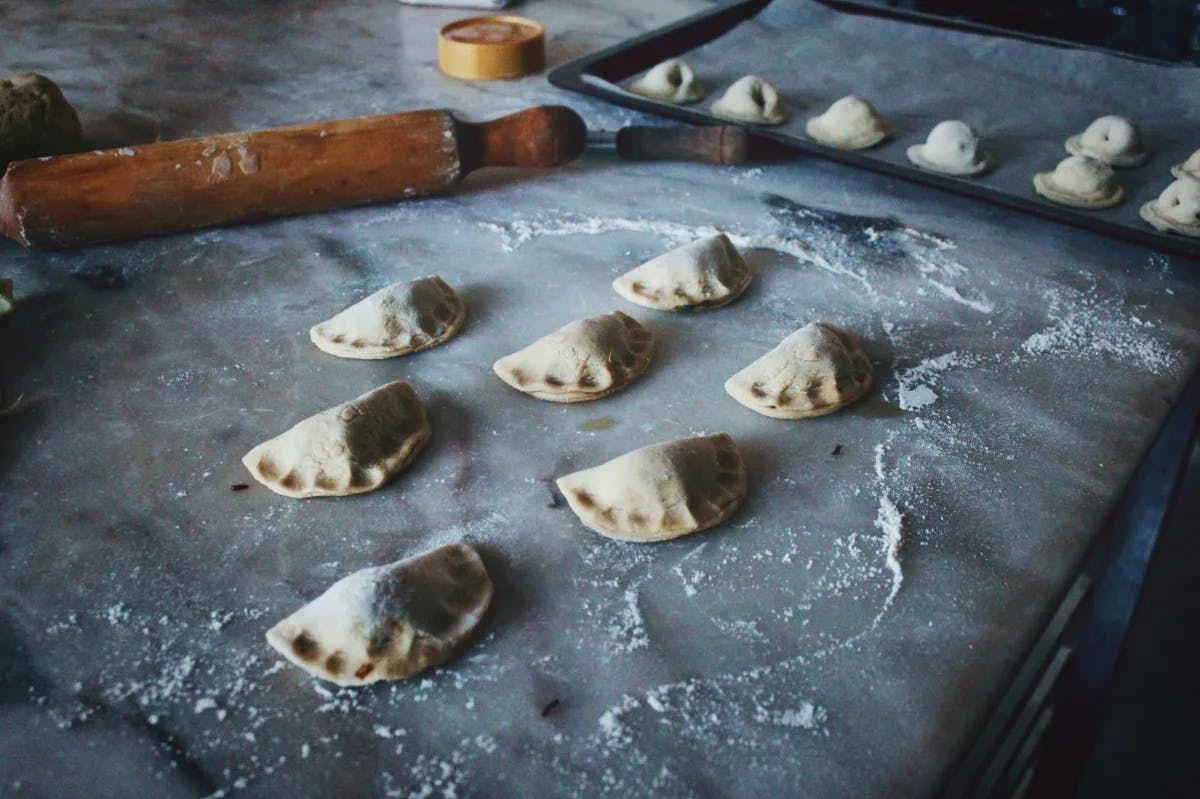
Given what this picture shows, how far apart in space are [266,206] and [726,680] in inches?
56.0

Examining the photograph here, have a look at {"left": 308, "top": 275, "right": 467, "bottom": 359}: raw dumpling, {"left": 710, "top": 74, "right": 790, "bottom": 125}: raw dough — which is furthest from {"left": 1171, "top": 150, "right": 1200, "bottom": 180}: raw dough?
{"left": 308, "top": 275, "right": 467, "bottom": 359}: raw dumpling

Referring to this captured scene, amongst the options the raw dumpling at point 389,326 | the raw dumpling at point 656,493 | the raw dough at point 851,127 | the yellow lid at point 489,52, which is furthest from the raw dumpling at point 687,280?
the yellow lid at point 489,52

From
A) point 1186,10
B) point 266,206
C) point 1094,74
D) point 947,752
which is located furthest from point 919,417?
point 1186,10

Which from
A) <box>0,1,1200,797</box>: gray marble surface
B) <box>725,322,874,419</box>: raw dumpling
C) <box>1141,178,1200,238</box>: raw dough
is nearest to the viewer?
<box>0,1,1200,797</box>: gray marble surface

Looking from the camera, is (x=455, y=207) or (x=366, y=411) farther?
(x=455, y=207)

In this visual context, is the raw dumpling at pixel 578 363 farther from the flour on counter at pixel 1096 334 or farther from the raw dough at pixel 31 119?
the raw dough at pixel 31 119

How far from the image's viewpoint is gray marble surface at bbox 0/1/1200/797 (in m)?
1.07

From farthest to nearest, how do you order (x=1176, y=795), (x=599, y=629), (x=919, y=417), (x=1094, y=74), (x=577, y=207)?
(x=1094, y=74)
(x=1176, y=795)
(x=577, y=207)
(x=919, y=417)
(x=599, y=629)

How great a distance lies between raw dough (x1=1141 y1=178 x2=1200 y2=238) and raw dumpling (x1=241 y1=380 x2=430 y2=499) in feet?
5.13

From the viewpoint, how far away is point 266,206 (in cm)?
202

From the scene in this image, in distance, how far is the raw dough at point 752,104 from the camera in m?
2.45

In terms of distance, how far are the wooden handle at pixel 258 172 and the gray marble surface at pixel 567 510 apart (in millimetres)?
56

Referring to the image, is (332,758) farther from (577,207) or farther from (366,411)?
(577,207)

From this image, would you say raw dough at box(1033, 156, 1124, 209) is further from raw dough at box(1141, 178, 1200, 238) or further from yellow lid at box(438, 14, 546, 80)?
yellow lid at box(438, 14, 546, 80)
